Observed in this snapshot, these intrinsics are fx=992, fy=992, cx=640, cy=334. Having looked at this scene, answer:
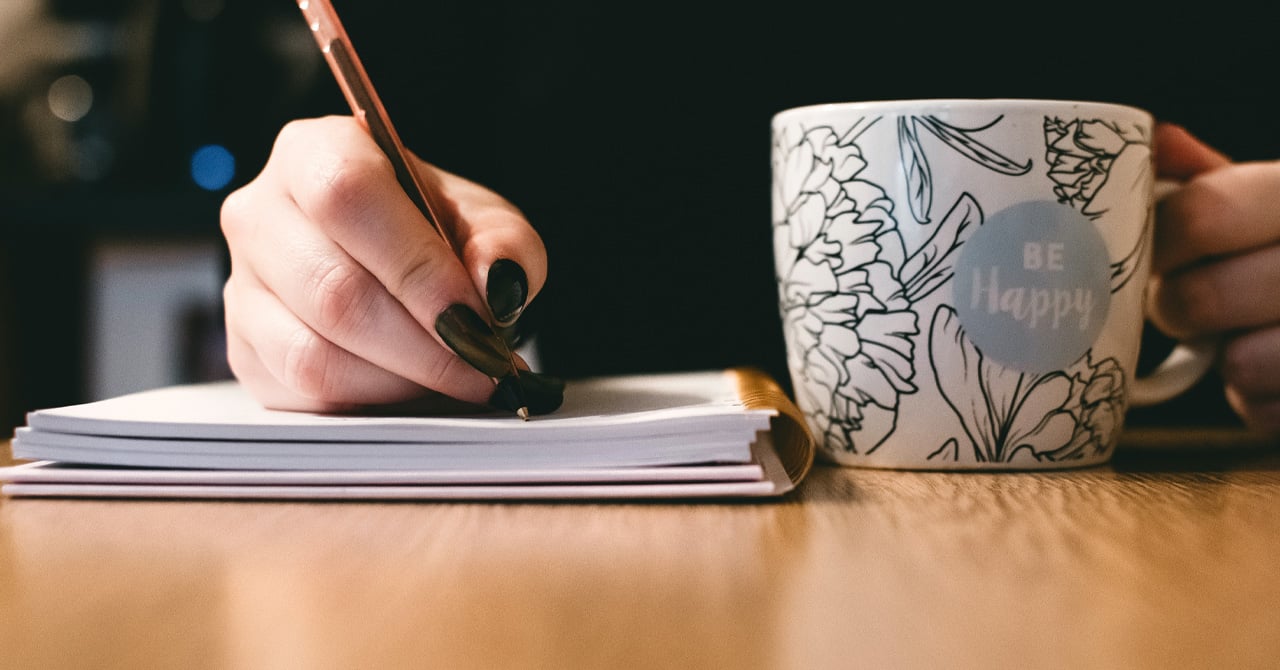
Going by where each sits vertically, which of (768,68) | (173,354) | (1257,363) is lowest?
(173,354)

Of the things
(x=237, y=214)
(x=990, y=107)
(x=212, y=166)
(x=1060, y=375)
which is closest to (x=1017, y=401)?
(x=1060, y=375)

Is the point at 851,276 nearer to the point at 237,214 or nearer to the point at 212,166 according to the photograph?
the point at 237,214

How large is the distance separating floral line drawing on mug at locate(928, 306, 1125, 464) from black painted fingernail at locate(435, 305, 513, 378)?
19 centimetres

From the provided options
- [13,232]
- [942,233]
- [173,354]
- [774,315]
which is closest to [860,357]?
[942,233]

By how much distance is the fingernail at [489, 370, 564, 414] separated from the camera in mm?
417

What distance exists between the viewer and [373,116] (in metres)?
0.43

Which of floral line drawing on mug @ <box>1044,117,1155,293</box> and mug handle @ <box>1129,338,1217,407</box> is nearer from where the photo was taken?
floral line drawing on mug @ <box>1044,117,1155,293</box>

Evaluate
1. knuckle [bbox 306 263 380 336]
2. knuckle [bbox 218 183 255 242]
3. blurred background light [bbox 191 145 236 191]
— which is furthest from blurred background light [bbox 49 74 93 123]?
knuckle [bbox 306 263 380 336]

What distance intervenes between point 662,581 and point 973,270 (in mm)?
221

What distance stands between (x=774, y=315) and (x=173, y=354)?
3.76 feet

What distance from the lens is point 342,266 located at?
432mm

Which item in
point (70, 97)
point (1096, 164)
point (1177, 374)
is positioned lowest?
point (1177, 374)

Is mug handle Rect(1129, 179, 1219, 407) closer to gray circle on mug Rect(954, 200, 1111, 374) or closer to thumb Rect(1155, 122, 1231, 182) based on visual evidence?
thumb Rect(1155, 122, 1231, 182)

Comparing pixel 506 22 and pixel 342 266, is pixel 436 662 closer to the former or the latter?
pixel 342 266
